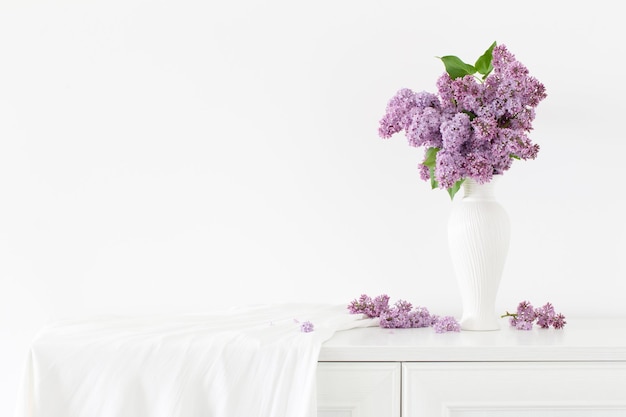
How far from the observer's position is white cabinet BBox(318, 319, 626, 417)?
1.45 metres

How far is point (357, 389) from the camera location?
1455 millimetres

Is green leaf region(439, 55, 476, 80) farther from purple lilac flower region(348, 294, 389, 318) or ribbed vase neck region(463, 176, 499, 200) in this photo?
purple lilac flower region(348, 294, 389, 318)

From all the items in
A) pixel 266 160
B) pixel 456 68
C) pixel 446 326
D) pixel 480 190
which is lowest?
pixel 446 326

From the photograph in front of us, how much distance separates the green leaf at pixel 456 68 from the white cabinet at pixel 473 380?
2.06 feet

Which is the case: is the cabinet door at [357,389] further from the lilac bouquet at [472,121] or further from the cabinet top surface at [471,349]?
the lilac bouquet at [472,121]

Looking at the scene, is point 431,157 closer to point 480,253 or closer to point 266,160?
point 480,253

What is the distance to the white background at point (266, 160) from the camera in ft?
6.75

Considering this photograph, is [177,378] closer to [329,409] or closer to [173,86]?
[329,409]

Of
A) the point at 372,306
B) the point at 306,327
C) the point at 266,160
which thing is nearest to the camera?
the point at 306,327

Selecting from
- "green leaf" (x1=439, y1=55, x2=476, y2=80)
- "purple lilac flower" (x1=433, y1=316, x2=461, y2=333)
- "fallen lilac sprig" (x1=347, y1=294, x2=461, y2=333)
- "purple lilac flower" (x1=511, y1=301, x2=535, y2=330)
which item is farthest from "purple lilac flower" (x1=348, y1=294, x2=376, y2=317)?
"green leaf" (x1=439, y1=55, x2=476, y2=80)

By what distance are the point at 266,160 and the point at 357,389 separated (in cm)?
83

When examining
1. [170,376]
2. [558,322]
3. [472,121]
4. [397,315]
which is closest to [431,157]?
[472,121]

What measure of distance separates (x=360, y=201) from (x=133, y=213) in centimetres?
63

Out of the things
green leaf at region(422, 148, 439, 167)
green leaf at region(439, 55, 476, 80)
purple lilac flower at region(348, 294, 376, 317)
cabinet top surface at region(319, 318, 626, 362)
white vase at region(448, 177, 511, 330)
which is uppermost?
green leaf at region(439, 55, 476, 80)
